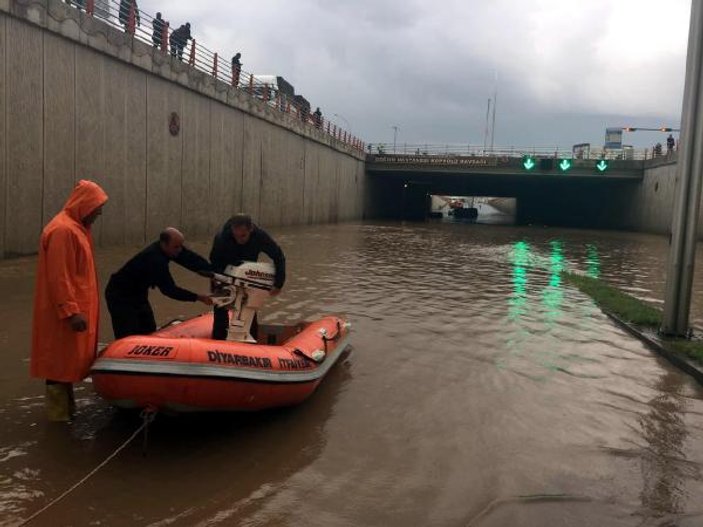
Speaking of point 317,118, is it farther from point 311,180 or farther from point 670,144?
point 670,144

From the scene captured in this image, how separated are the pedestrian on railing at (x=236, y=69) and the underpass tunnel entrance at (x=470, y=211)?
115 feet

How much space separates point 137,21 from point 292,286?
10.4m

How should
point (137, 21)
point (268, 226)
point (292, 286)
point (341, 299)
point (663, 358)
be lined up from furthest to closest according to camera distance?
point (268, 226)
point (137, 21)
point (292, 286)
point (341, 299)
point (663, 358)

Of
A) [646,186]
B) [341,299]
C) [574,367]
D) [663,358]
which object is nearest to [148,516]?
[574,367]

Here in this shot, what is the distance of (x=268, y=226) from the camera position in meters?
28.0

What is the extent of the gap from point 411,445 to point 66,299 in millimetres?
2621

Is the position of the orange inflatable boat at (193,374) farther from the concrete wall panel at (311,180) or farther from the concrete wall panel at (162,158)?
the concrete wall panel at (311,180)

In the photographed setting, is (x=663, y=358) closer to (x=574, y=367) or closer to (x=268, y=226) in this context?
(x=574, y=367)

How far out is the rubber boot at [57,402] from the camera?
4.22 meters

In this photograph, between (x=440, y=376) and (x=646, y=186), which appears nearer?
(x=440, y=376)

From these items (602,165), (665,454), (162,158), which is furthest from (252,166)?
(602,165)

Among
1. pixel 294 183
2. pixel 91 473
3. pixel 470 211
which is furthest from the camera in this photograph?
pixel 470 211

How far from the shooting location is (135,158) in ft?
55.0

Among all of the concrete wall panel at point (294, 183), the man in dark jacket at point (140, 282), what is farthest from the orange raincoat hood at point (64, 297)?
the concrete wall panel at point (294, 183)
